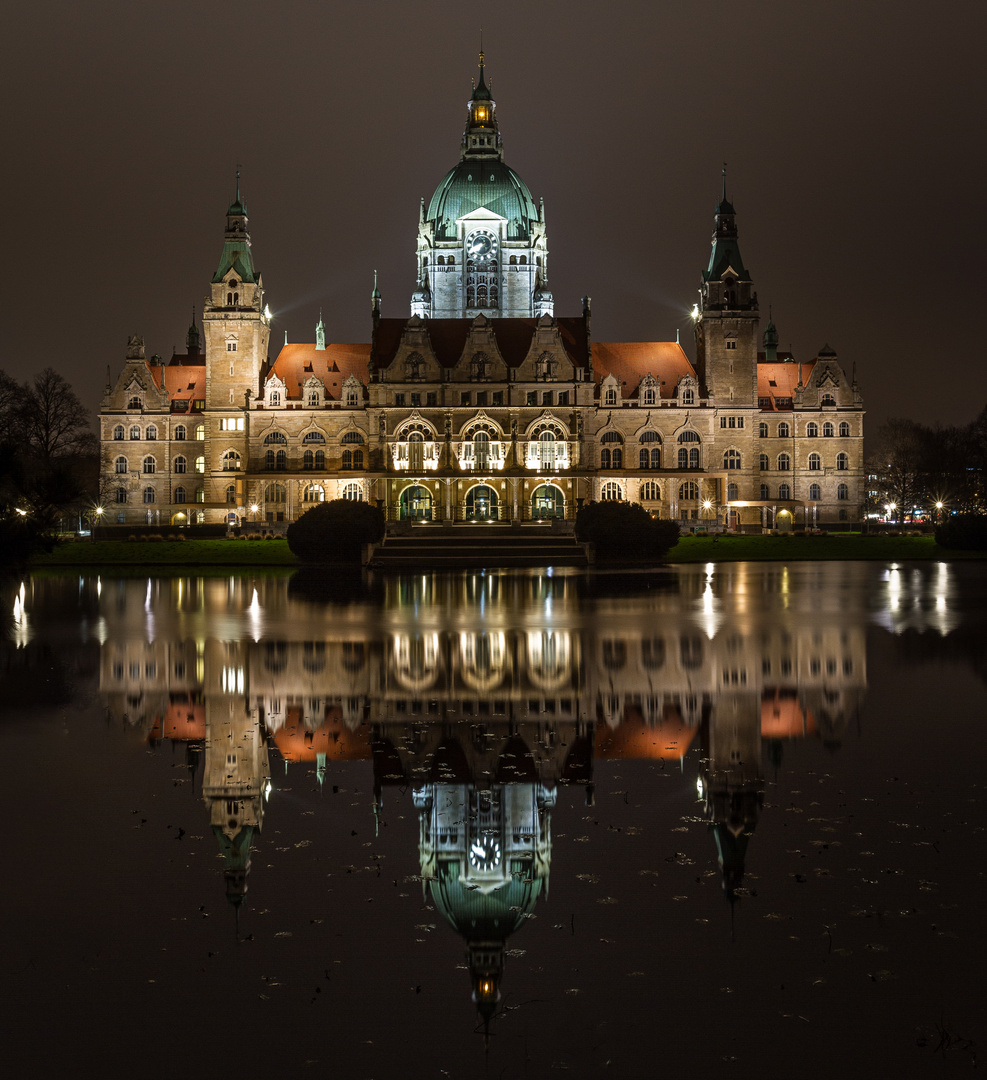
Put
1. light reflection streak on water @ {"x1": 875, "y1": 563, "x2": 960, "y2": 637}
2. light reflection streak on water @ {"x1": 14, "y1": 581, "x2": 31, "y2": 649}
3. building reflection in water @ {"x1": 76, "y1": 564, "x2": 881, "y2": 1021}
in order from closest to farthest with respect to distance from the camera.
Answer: building reflection in water @ {"x1": 76, "y1": 564, "x2": 881, "y2": 1021}, light reflection streak on water @ {"x1": 14, "y1": 581, "x2": 31, "y2": 649}, light reflection streak on water @ {"x1": 875, "y1": 563, "x2": 960, "y2": 637}

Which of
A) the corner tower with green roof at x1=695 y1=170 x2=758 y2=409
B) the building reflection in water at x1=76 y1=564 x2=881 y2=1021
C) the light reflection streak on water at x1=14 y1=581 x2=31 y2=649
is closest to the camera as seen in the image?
the building reflection in water at x1=76 y1=564 x2=881 y2=1021

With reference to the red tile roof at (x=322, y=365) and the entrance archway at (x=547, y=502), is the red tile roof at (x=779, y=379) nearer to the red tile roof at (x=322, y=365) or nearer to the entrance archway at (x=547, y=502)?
the entrance archway at (x=547, y=502)

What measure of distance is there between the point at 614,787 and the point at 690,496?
77053 mm

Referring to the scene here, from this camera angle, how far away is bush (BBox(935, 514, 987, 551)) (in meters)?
56.3

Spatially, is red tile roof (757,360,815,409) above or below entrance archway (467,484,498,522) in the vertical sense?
above

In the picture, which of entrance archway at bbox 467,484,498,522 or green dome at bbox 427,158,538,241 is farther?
green dome at bbox 427,158,538,241

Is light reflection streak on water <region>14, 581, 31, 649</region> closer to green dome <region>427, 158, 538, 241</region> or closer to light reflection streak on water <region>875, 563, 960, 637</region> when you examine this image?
light reflection streak on water <region>875, 563, 960, 637</region>

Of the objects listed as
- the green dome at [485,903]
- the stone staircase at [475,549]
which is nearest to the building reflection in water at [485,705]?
the green dome at [485,903]

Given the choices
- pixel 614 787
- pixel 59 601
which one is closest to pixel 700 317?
pixel 59 601

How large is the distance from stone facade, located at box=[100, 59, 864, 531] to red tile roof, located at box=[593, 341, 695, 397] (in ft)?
0.60

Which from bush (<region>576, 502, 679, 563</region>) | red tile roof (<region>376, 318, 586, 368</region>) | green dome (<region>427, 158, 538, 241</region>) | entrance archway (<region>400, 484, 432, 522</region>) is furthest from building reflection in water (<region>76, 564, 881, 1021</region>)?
green dome (<region>427, 158, 538, 241</region>)

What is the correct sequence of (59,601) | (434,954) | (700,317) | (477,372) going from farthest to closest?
(700,317)
(477,372)
(59,601)
(434,954)

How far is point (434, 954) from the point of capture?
23.6 ft

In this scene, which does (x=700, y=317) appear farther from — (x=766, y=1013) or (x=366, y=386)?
(x=766, y=1013)
